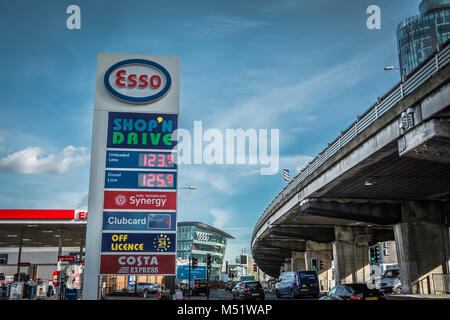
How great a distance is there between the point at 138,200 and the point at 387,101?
12.8 metres

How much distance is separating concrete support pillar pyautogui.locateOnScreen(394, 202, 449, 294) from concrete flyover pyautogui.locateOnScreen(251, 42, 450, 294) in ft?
0.21

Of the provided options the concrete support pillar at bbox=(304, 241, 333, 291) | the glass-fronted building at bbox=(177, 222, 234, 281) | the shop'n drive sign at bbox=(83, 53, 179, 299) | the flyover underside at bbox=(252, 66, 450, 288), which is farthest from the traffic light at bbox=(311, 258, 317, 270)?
the glass-fronted building at bbox=(177, 222, 234, 281)

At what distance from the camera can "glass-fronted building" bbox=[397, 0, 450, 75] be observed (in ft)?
528

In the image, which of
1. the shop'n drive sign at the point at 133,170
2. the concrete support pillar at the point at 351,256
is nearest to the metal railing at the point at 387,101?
the shop'n drive sign at the point at 133,170

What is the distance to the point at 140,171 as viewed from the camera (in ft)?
59.5

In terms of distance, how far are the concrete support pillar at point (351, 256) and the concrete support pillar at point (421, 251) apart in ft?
41.1

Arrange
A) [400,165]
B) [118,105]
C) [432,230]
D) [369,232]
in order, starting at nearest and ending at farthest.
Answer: [118,105] < [400,165] < [432,230] < [369,232]

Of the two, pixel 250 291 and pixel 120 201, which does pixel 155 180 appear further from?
pixel 250 291

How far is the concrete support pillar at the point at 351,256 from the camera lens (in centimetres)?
4497

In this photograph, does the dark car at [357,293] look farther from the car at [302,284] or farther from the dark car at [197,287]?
the dark car at [197,287]
